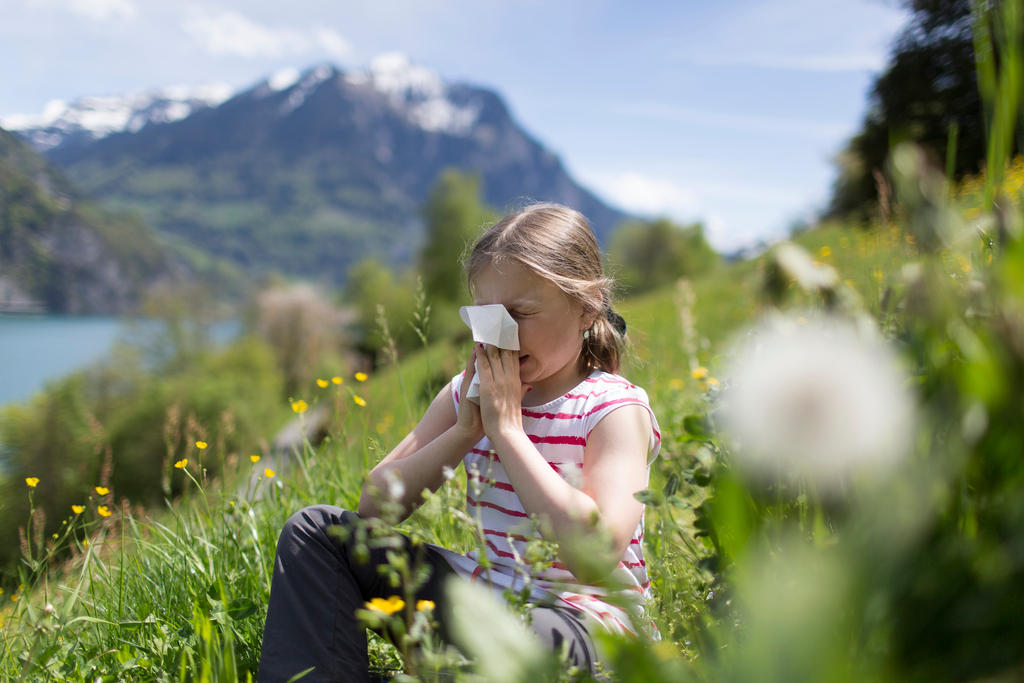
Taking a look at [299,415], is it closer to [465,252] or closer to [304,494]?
[304,494]

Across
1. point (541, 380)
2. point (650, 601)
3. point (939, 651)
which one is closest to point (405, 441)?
point (541, 380)

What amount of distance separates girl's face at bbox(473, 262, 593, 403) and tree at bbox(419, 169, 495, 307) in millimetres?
31353

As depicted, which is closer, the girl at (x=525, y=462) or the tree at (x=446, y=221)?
the girl at (x=525, y=462)

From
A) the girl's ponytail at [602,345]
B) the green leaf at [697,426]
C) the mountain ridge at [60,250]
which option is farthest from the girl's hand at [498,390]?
the mountain ridge at [60,250]

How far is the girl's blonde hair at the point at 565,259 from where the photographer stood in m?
1.64

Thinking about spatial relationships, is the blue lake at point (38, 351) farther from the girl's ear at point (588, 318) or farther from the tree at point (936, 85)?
the tree at point (936, 85)

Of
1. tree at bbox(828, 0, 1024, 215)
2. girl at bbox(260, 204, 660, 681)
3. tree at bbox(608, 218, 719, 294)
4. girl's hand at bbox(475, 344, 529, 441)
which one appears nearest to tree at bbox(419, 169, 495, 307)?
tree at bbox(608, 218, 719, 294)

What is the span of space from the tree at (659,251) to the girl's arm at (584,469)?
4379cm

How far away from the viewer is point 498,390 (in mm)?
1481

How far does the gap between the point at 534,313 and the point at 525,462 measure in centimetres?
42

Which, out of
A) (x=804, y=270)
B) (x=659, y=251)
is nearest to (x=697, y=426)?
(x=804, y=270)

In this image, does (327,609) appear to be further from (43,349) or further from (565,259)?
(43,349)

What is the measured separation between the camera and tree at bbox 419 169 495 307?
33.5 meters

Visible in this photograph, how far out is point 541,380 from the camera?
5.78 feet
